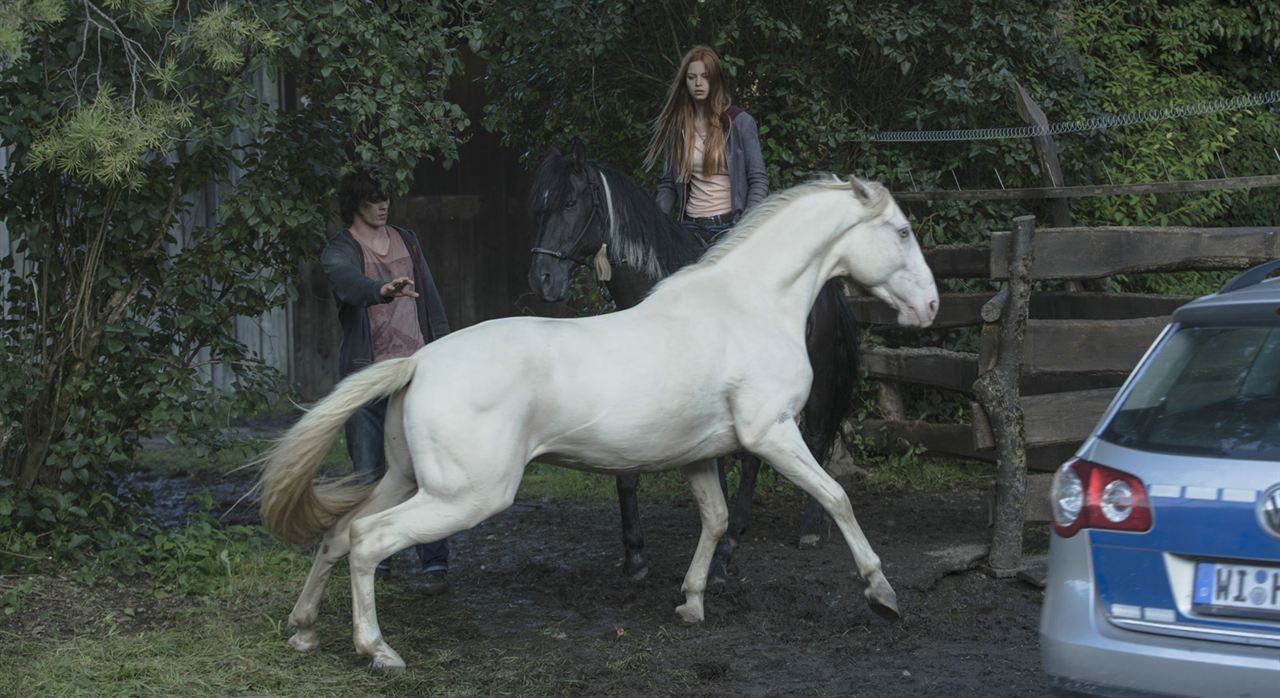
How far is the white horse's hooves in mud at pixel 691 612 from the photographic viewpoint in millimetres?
5477

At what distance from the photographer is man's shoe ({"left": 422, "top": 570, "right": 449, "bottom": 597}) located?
602cm

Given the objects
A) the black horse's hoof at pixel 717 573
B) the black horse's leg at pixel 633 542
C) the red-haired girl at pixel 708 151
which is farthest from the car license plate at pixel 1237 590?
the red-haired girl at pixel 708 151

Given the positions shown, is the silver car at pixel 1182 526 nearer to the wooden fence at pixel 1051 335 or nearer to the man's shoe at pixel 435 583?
the wooden fence at pixel 1051 335

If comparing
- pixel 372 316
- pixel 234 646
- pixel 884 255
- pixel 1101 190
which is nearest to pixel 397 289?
pixel 372 316

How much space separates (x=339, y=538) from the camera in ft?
16.2

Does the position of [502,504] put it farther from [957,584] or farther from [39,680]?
[957,584]

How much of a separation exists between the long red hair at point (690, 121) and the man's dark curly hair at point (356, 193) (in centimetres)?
152

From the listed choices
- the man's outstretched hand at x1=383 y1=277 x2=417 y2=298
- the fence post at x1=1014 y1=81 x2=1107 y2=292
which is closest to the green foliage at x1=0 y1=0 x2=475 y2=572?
the man's outstretched hand at x1=383 y1=277 x2=417 y2=298

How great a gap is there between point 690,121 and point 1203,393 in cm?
367

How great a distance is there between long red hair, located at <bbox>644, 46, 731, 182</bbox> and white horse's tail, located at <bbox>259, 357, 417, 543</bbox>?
2.52 m

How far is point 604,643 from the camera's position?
205 inches

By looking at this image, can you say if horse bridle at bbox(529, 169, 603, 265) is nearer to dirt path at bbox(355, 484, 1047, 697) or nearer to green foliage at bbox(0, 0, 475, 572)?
green foliage at bbox(0, 0, 475, 572)

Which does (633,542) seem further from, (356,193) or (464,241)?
(464,241)

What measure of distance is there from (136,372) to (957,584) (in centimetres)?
394
